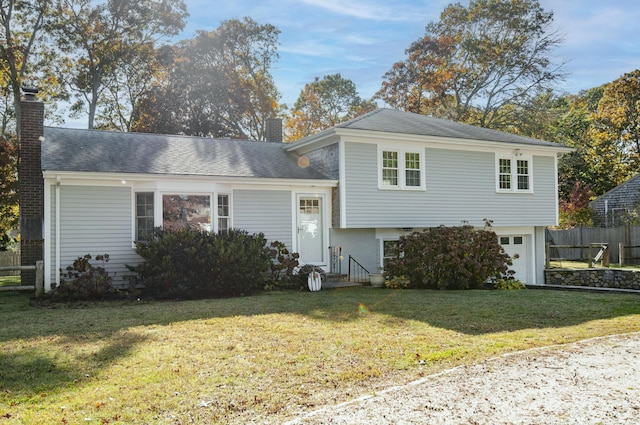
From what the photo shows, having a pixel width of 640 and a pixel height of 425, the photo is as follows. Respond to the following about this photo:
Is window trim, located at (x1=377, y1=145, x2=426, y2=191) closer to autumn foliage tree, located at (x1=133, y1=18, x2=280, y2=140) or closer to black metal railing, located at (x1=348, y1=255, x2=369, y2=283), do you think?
black metal railing, located at (x1=348, y1=255, x2=369, y2=283)

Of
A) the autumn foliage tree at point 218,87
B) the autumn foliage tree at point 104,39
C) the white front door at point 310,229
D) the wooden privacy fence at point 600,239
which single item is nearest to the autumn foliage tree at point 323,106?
the autumn foliage tree at point 218,87

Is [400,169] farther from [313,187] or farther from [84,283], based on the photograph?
[84,283]

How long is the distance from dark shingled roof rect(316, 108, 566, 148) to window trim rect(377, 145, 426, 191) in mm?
555

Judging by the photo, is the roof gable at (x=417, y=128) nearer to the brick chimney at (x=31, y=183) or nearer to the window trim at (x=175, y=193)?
the window trim at (x=175, y=193)

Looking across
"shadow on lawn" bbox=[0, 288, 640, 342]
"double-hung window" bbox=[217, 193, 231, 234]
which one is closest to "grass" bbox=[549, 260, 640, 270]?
"shadow on lawn" bbox=[0, 288, 640, 342]

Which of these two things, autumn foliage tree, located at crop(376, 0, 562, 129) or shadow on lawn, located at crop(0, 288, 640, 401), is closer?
shadow on lawn, located at crop(0, 288, 640, 401)

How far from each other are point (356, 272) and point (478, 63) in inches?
826

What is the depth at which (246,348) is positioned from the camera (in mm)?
6672

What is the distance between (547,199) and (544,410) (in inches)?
636

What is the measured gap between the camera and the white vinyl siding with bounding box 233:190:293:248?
1448cm

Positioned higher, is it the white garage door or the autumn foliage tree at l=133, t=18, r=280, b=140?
the autumn foliage tree at l=133, t=18, r=280, b=140

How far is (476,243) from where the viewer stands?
13.8 metres

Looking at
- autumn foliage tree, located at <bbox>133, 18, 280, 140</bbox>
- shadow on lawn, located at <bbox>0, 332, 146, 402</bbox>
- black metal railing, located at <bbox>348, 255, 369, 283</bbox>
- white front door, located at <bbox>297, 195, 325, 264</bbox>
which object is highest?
autumn foliage tree, located at <bbox>133, 18, 280, 140</bbox>

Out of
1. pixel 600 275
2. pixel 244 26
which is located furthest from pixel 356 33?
pixel 244 26
